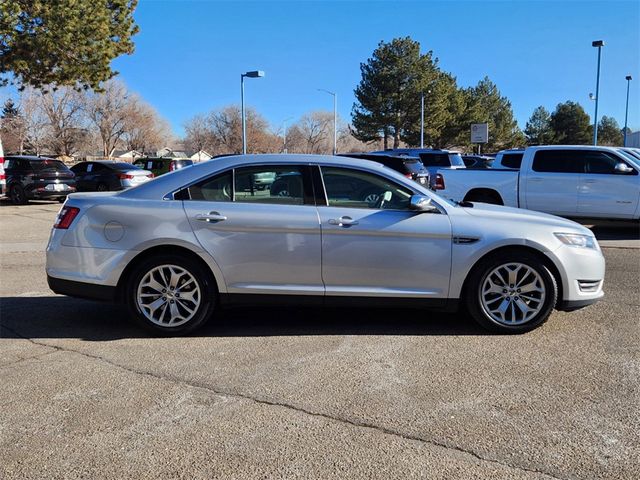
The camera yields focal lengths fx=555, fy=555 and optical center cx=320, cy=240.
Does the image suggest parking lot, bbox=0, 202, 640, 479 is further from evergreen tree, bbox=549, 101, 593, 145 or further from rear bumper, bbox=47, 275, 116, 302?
evergreen tree, bbox=549, 101, 593, 145

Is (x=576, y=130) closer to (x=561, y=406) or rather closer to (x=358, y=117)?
(x=358, y=117)

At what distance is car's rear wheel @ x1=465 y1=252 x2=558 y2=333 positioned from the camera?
4.86 meters

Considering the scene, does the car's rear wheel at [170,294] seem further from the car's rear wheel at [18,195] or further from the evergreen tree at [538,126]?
the evergreen tree at [538,126]

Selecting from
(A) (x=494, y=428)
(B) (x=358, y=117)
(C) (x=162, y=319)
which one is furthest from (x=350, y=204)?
(B) (x=358, y=117)

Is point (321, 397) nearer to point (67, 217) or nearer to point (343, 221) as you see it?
point (343, 221)

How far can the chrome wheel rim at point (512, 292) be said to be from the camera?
16.0 ft

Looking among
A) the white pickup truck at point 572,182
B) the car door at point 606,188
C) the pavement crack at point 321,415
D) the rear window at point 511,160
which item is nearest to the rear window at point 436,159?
the rear window at point 511,160

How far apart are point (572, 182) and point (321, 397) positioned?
9687 millimetres

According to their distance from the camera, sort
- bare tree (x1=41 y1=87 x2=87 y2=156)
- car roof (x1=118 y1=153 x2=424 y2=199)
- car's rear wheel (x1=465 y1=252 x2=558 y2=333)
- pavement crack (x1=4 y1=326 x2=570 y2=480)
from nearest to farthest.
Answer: pavement crack (x1=4 y1=326 x2=570 y2=480) → car's rear wheel (x1=465 y1=252 x2=558 y2=333) → car roof (x1=118 y1=153 x2=424 y2=199) → bare tree (x1=41 y1=87 x2=87 y2=156)

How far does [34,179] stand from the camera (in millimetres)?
18234

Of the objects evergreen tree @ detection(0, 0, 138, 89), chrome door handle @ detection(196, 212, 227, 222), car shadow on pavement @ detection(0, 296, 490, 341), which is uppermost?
evergreen tree @ detection(0, 0, 138, 89)

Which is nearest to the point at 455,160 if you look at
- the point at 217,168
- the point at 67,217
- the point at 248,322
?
the point at 248,322

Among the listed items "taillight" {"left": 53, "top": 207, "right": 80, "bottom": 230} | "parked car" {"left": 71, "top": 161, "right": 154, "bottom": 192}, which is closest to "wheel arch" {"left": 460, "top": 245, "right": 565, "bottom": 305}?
"taillight" {"left": 53, "top": 207, "right": 80, "bottom": 230}

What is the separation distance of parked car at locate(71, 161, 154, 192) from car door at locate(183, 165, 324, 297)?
16.7 metres
